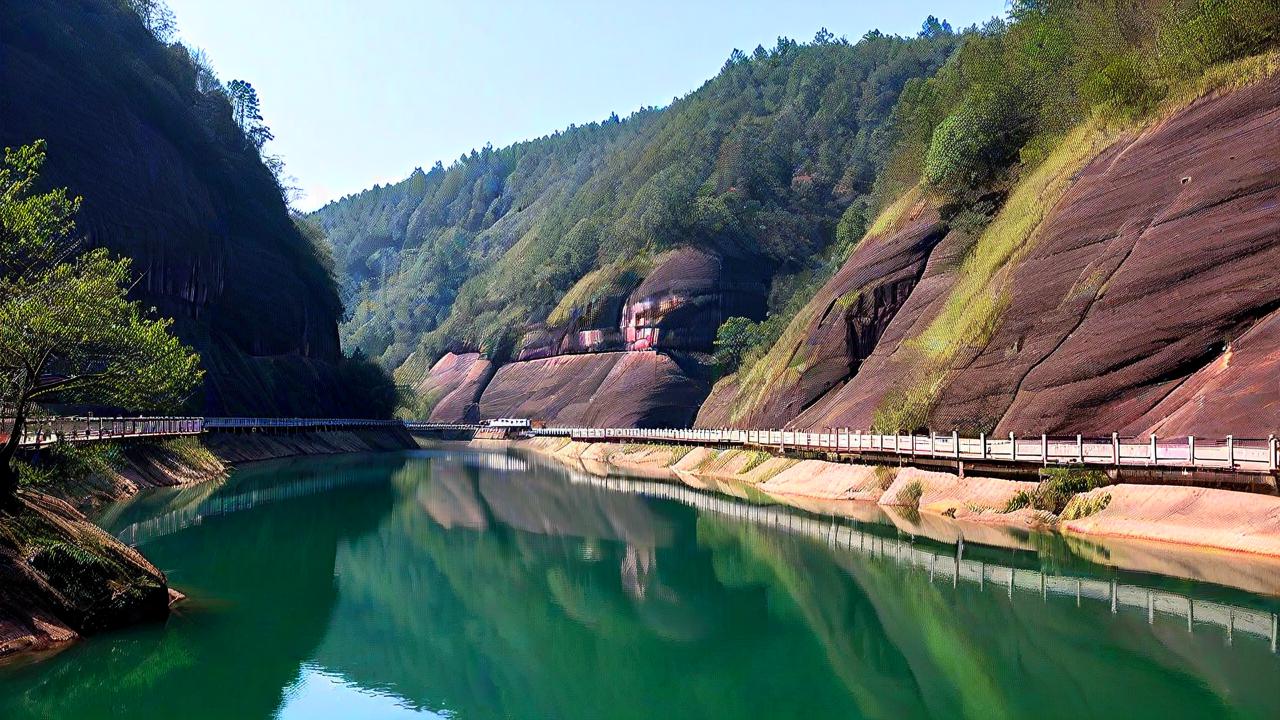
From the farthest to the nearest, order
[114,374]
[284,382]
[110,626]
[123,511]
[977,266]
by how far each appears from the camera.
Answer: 1. [284,382]
2. [977,266]
3. [123,511]
4. [114,374]
5. [110,626]

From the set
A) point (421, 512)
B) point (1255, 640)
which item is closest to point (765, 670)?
point (1255, 640)

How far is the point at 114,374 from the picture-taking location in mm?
24812

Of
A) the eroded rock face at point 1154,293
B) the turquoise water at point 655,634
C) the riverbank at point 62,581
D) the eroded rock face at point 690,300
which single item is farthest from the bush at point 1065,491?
the eroded rock face at point 690,300

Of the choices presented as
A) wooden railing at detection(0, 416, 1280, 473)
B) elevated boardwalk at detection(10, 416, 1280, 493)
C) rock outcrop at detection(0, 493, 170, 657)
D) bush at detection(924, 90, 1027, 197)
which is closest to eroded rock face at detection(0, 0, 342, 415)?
wooden railing at detection(0, 416, 1280, 473)

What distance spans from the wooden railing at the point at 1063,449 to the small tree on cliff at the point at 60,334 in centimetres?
2982

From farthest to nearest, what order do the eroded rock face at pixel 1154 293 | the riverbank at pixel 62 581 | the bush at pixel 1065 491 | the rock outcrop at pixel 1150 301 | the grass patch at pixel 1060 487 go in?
the grass patch at pixel 1060 487 → the bush at pixel 1065 491 → the eroded rock face at pixel 1154 293 → the rock outcrop at pixel 1150 301 → the riverbank at pixel 62 581

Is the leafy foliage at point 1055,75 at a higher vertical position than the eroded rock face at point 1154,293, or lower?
higher

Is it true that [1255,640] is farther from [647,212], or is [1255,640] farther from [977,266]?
[647,212]

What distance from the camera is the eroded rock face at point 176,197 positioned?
7494 cm

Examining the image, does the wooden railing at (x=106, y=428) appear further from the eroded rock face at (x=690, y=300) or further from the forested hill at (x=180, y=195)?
the eroded rock face at (x=690, y=300)

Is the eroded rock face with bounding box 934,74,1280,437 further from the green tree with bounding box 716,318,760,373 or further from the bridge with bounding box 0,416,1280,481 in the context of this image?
the green tree with bounding box 716,318,760,373

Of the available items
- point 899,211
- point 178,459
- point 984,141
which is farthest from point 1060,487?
point 178,459

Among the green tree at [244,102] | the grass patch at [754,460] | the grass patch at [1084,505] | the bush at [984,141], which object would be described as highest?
the green tree at [244,102]

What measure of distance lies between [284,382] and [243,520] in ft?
198
